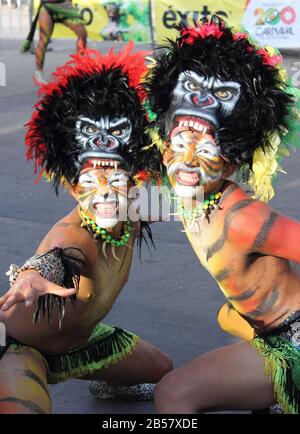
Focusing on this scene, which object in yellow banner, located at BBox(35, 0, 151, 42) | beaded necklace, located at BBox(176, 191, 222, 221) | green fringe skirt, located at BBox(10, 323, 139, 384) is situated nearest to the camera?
beaded necklace, located at BBox(176, 191, 222, 221)

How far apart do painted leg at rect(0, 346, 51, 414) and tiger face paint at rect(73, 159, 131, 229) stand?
0.54 meters

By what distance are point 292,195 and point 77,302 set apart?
12.3 feet

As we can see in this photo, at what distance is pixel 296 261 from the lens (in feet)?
9.33

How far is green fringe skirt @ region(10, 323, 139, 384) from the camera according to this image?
322 cm

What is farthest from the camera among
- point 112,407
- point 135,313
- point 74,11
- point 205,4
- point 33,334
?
point 205,4

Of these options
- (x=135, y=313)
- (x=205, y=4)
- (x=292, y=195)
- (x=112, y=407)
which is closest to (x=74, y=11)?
(x=205, y=4)

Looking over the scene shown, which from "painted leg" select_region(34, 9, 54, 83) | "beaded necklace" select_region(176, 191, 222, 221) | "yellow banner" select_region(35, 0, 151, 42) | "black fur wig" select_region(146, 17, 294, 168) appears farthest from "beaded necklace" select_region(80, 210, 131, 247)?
"yellow banner" select_region(35, 0, 151, 42)

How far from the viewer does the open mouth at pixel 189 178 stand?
116 inches

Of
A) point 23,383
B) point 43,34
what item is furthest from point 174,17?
point 23,383

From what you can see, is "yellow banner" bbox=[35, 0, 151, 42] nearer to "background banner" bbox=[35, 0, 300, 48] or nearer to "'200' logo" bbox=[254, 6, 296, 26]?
"background banner" bbox=[35, 0, 300, 48]

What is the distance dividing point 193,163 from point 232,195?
18 centimetres

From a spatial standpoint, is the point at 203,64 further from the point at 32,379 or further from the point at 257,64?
the point at 32,379

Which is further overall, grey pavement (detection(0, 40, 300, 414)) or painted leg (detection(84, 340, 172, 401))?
grey pavement (detection(0, 40, 300, 414))

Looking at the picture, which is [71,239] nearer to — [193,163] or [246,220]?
[193,163]
